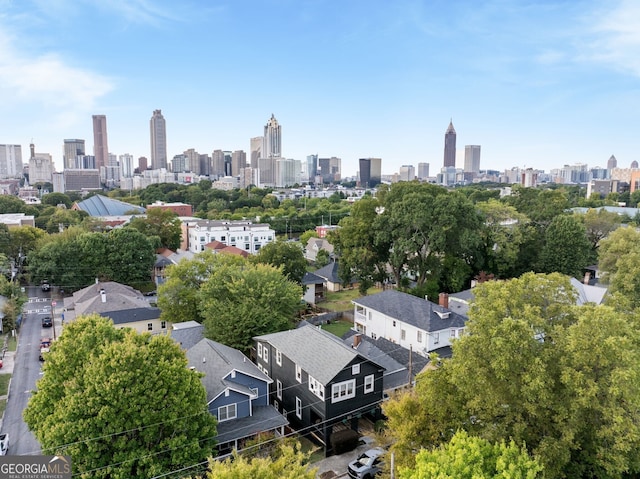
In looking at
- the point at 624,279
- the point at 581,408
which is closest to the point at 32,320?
the point at 581,408

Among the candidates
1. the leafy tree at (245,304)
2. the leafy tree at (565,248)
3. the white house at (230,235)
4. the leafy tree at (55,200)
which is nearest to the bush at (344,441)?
the leafy tree at (245,304)

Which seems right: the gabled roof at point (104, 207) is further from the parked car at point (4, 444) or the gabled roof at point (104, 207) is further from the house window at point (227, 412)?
the house window at point (227, 412)

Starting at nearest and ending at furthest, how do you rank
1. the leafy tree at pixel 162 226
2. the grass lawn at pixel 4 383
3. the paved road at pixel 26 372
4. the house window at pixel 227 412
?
1. the house window at pixel 227 412
2. the paved road at pixel 26 372
3. the grass lawn at pixel 4 383
4. the leafy tree at pixel 162 226

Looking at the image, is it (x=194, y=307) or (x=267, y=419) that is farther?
(x=194, y=307)

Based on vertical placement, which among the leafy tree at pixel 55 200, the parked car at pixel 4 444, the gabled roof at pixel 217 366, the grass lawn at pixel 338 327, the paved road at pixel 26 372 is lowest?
the paved road at pixel 26 372

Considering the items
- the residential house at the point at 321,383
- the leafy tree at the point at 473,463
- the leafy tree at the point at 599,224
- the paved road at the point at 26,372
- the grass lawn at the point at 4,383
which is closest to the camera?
the leafy tree at the point at 473,463

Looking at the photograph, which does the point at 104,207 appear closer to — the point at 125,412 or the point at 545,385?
the point at 125,412

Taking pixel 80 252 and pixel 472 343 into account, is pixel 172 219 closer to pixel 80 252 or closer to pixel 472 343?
pixel 80 252
